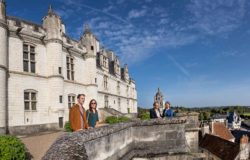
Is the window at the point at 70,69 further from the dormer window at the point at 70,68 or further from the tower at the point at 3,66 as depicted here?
the tower at the point at 3,66

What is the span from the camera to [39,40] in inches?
948

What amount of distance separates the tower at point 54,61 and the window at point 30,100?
169 cm

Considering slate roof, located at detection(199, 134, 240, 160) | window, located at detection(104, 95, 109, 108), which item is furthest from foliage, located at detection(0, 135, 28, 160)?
window, located at detection(104, 95, 109, 108)

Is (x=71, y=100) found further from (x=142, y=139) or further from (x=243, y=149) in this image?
(x=142, y=139)

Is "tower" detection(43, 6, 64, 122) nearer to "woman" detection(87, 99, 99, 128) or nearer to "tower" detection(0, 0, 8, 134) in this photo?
"tower" detection(0, 0, 8, 134)

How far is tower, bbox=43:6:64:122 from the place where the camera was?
80.6 feet

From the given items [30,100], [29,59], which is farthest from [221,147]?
[29,59]

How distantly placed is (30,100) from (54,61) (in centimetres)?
431

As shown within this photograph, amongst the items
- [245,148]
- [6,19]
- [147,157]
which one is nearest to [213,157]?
[245,148]

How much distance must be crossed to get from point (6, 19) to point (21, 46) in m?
2.57

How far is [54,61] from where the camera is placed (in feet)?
81.3

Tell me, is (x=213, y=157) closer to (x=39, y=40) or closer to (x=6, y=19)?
(x=39, y=40)

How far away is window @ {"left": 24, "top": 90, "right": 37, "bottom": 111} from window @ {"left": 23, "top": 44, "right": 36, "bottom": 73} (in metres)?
1.96

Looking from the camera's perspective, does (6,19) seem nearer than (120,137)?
No
